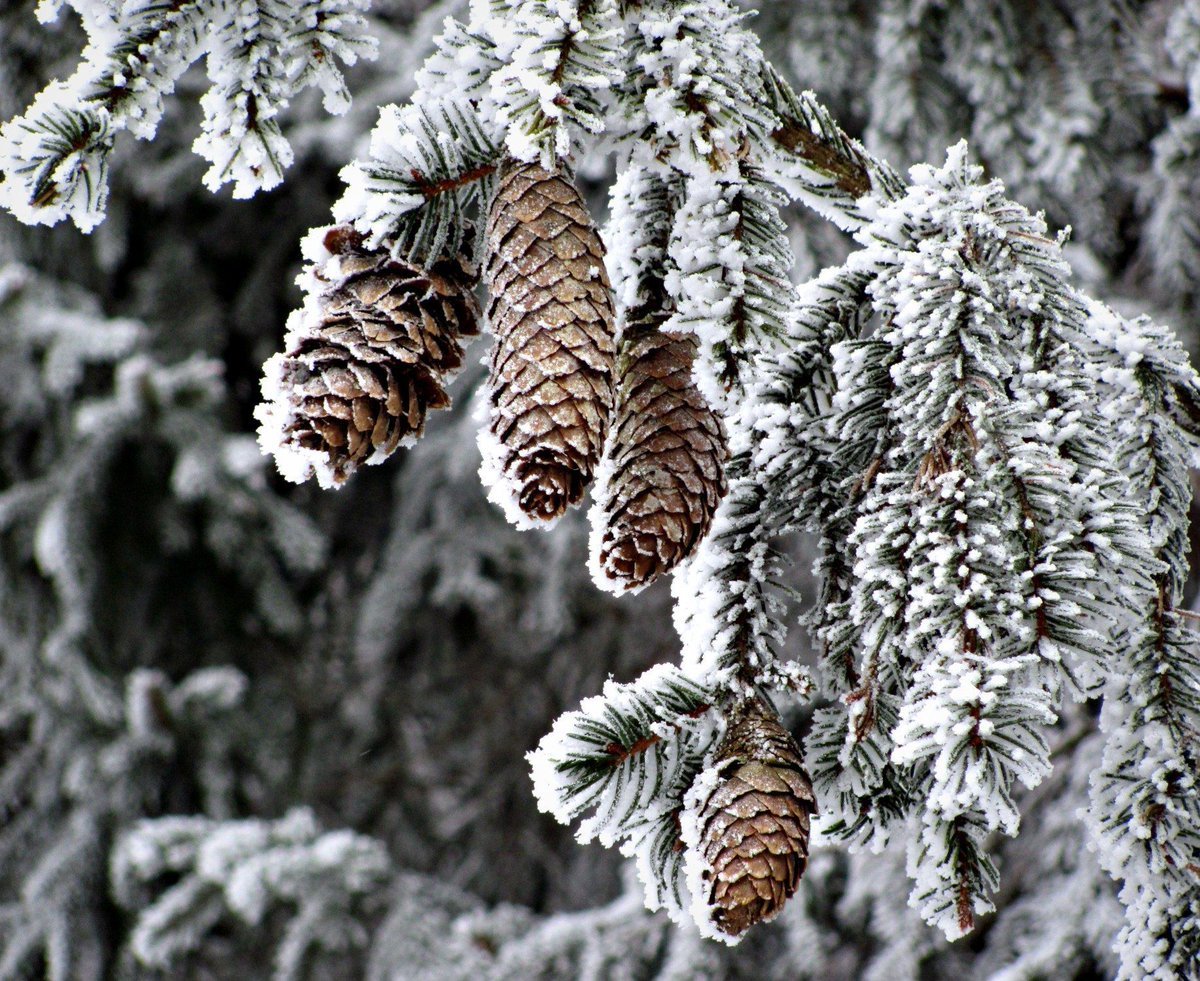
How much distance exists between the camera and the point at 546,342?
662mm

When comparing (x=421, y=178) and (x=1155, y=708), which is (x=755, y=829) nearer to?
(x=1155, y=708)

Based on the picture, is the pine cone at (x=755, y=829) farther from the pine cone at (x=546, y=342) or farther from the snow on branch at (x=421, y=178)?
the snow on branch at (x=421, y=178)

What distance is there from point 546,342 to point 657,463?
121mm

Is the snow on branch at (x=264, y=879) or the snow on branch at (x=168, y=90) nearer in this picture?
the snow on branch at (x=168, y=90)

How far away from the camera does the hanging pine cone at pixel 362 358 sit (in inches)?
26.9

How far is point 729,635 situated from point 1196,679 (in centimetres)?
36

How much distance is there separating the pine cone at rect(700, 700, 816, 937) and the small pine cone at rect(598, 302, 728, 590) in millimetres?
143

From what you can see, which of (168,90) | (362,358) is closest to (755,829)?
(362,358)

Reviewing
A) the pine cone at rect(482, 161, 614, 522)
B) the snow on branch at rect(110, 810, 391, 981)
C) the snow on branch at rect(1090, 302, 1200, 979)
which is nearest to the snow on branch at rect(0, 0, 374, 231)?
the pine cone at rect(482, 161, 614, 522)

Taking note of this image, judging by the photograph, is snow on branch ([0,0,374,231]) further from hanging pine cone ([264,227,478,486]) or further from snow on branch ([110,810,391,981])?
snow on branch ([110,810,391,981])

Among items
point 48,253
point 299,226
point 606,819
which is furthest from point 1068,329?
point 48,253

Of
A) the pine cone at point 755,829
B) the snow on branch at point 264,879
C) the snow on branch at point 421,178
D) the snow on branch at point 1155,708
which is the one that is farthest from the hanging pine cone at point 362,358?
the snow on branch at point 264,879

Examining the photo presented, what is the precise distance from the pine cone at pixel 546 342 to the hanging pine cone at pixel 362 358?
55mm

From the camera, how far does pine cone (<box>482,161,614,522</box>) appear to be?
2.11 ft
